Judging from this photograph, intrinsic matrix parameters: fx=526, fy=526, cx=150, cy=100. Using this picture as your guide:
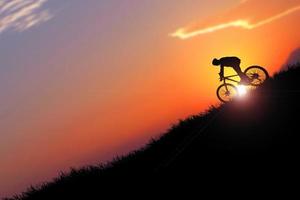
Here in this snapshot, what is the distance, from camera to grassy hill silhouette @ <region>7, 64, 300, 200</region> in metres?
12.6

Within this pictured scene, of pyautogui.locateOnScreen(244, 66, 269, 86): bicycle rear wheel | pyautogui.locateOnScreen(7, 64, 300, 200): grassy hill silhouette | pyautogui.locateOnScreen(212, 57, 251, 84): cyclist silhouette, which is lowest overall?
pyautogui.locateOnScreen(7, 64, 300, 200): grassy hill silhouette

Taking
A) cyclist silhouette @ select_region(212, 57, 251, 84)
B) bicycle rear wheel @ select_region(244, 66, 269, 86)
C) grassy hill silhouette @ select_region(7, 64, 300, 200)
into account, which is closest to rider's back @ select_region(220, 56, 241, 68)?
cyclist silhouette @ select_region(212, 57, 251, 84)

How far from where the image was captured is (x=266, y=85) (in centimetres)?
2195

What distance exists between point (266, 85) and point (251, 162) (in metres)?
9.88

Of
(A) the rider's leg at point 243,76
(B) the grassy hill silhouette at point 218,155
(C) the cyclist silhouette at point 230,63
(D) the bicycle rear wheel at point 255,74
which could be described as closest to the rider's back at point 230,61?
(C) the cyclist silhouette at point 230,63

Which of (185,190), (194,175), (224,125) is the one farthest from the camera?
(224,125)

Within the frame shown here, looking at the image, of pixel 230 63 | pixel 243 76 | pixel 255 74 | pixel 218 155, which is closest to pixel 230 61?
pixel 230 63

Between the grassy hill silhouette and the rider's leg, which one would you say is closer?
the grassy hill silhouette

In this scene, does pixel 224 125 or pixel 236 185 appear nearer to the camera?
pixel 236 185

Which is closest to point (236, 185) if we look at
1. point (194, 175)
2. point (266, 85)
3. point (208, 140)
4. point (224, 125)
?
point (194, 175)

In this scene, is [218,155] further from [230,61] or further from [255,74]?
[255,74]

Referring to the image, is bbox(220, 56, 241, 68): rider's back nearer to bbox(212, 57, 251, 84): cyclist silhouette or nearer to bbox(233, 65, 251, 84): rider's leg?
bbox(212, 57, 251, 84): cyclist silhouette

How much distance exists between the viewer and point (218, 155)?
551 inches

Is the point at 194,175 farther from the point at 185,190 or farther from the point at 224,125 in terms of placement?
the point at 224,125
